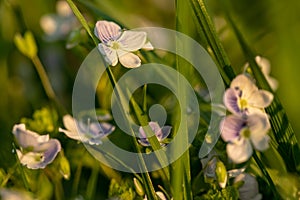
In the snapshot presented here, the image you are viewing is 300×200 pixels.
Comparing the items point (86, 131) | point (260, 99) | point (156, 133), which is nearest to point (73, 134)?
point (86, 131)

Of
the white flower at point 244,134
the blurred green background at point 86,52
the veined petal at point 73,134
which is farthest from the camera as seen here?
the blurred green background at point 86,52

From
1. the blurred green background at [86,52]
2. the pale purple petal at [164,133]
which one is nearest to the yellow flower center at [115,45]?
the pale purple petal at [164,133]

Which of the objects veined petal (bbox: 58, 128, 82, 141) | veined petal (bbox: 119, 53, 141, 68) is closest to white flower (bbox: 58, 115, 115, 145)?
veined petal (bbox: 58, 128, 82, 141)

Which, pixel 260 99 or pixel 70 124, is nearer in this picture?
pixel 260 99

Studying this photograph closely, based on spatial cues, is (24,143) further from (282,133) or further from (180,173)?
(282,133)

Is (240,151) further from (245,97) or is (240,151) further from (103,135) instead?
(103,135)

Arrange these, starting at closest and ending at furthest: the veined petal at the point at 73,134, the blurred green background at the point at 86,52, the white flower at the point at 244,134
→ the white flower at the point at 244,134, the veined petal at the point at 73,134, the blurred green background at the point at 86,52

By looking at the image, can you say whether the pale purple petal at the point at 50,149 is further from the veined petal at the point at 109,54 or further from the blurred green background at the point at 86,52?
the blurred green background at the point at 86,52

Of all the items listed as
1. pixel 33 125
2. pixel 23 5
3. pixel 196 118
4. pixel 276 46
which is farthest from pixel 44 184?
pixel 23 5
